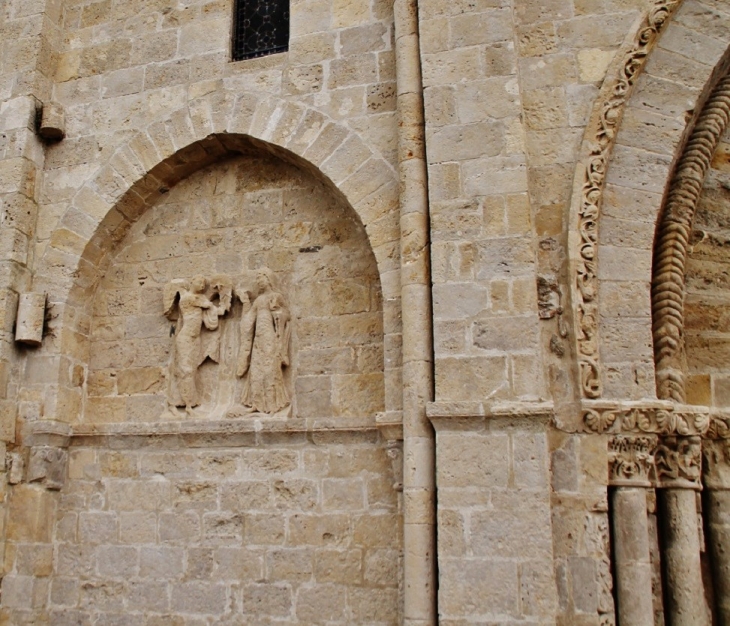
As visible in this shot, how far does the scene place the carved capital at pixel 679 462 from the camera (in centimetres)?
402

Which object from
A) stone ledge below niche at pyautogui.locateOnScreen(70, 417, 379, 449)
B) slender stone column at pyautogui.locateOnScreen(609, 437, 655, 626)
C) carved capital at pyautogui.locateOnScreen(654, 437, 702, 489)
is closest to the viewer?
slender stone column at pyautogui.locateOnScreen(609, 437, 655, 626)

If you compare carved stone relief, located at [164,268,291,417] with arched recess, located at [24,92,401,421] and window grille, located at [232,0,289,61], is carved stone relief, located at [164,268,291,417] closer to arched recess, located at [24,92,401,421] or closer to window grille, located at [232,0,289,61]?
arched recess, located at [24,92,401,421]

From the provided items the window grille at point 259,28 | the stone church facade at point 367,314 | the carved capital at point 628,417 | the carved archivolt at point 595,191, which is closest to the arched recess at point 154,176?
the stone church facade at point 367,314

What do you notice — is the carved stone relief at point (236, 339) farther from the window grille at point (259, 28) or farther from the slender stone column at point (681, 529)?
the slender stone column at point (681, 529)

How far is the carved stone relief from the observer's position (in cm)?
496

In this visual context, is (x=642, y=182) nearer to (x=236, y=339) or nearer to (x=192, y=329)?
(x=236, y=339)

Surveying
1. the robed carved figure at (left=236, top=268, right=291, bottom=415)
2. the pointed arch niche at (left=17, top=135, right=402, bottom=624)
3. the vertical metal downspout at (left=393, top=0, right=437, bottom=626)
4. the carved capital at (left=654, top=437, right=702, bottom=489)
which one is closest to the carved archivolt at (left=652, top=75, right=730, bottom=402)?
the carved capital at (left=654, top=437, right=702, bottom=489)

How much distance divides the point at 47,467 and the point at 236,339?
1495 millimetres

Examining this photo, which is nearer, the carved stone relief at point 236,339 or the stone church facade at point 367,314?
the stone church facade at point 367,314

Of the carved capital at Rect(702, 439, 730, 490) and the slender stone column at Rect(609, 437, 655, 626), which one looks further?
the carved capital at Rect(702, 439, 730, 490)

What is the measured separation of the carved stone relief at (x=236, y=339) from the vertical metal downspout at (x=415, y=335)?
1079 mm

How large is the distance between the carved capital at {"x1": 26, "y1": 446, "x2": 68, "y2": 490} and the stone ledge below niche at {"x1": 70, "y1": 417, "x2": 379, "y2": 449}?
0.55ft

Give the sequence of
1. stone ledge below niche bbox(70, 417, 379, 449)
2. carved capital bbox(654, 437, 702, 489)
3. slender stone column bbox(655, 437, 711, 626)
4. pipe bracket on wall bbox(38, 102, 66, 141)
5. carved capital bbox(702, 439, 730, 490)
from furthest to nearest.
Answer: pipe bracket on wall bbox(38, 102, 66, 141) → stone ledge below niche bbox(70, 417, 379, 449) → carved capital bbox(702, 439, 730, 490) → carved capital bbox(654, 437, 702, 489) → slender stone column bbox(655, 437, 711, 626)

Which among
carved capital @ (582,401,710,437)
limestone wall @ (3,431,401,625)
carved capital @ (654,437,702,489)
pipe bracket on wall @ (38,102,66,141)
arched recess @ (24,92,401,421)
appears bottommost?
limestone wall @ (3,431,401,625)
